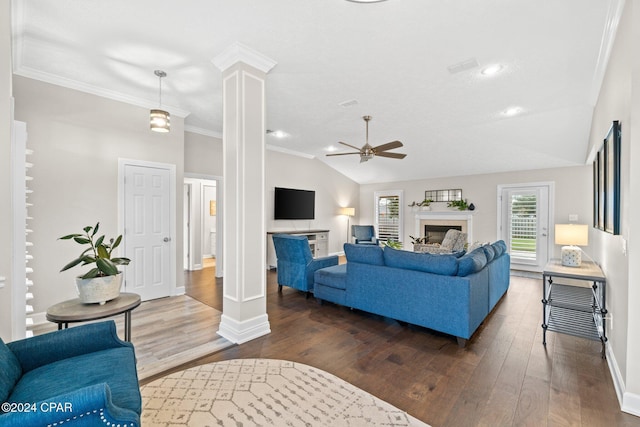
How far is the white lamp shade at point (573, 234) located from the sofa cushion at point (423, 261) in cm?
169

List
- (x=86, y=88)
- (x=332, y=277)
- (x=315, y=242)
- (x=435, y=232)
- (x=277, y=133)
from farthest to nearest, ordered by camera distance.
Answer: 1. (x=435, y=232)
2. (x=315, y=242)
3. (x=277, y=133)
4. (x=332, y=277)
5. (x=86, y=88)

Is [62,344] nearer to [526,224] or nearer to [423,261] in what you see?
[423,261]

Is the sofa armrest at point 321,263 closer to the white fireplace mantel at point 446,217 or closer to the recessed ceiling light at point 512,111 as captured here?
the recessed ceiling light at point 512,111

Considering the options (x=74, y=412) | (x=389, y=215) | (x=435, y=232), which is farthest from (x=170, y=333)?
(x=389, y=215)

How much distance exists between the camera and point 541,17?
2428mm

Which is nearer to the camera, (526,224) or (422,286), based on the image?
(422,286)

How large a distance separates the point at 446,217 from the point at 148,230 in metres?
6.69

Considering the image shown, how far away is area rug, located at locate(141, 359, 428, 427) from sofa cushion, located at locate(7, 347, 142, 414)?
55 cm

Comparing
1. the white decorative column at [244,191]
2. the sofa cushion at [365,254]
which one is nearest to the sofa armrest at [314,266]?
the sofa cushion at [365,254]

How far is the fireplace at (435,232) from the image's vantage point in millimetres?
7613

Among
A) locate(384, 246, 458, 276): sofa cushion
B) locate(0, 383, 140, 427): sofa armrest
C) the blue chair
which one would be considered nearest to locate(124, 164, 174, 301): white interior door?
locate(384, 246, 458, 276): sofa cushion

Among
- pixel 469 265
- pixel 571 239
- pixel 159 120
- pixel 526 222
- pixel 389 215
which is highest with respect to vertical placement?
pixel 159 120

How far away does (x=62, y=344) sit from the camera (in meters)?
1.63

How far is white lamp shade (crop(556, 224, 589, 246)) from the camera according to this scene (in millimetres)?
3498
